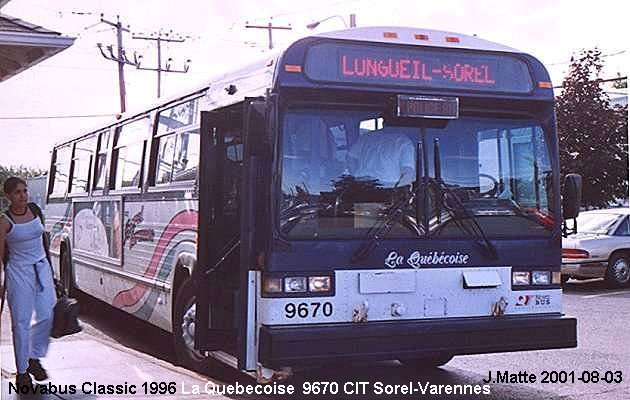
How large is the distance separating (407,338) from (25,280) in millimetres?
3358

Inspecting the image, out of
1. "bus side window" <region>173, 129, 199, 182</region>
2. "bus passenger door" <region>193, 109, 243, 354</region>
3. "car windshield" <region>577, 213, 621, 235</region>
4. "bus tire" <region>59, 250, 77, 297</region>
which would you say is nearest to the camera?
"bus passenger door" <region>193, 109, 243, 354</region>

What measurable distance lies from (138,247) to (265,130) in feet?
15.0

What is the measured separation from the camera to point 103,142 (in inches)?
538

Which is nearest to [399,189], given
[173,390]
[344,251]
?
[344,251]

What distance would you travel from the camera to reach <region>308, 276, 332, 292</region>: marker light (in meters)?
7.18

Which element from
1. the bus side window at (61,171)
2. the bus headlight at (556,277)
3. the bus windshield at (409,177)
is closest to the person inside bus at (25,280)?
the bus windshield at (409,177)

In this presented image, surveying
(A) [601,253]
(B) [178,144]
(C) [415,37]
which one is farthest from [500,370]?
(A) [601,253]

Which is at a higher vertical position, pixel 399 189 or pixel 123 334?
pixel 399 189

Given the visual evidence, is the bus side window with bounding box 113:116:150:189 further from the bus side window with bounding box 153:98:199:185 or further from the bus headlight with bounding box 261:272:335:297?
the bus headlight with bounding box 261:272:335:297

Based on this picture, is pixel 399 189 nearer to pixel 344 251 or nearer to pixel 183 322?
pixel 344 251

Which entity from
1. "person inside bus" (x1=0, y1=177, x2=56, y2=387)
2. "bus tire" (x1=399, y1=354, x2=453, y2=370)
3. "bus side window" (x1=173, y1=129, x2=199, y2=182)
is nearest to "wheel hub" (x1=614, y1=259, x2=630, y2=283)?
"bus tire" (x1=399, y1=354, x2=453, y2=370)

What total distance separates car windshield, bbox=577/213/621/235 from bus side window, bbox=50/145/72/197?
10.0 metres

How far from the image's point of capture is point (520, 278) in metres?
7.86

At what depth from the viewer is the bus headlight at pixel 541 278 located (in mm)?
7926
